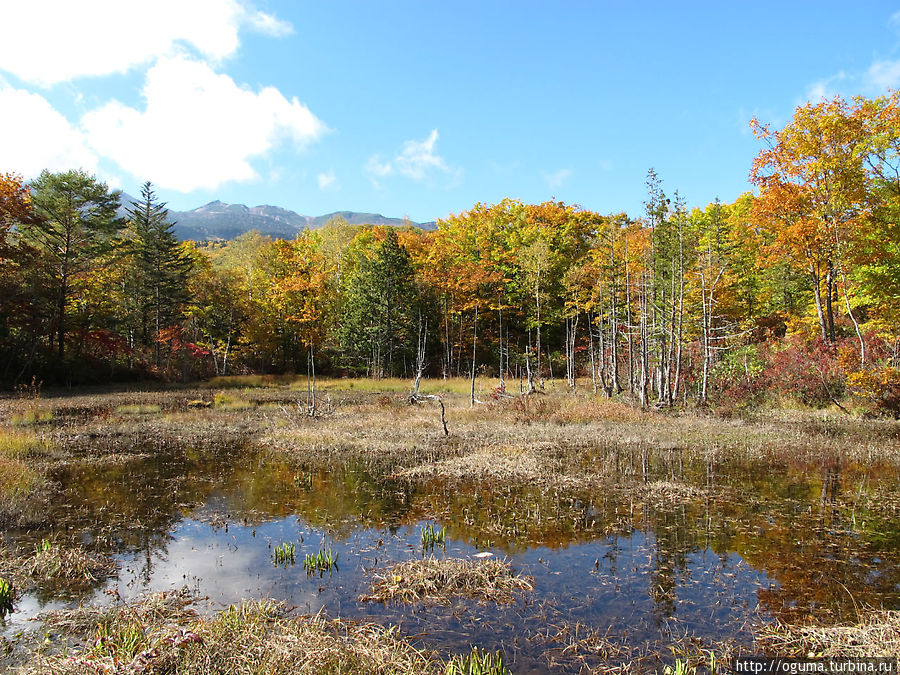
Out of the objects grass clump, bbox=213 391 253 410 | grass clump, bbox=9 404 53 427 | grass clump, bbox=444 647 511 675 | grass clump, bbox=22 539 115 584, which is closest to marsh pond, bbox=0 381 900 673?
grass clump, bbox=22 539 115 584

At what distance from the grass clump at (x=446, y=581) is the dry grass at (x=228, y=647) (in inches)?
36.0

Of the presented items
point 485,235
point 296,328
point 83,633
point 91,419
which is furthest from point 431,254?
point 83,633

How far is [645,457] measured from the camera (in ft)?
49.0

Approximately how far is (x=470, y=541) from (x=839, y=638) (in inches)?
192

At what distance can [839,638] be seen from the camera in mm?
5336

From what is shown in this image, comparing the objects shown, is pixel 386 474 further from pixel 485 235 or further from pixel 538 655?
pixel 485 235

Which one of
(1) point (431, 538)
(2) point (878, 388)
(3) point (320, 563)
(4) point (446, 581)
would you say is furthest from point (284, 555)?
(2) point (878, 388)

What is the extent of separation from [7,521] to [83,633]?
5.10m

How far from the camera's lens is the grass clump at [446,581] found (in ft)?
21.7

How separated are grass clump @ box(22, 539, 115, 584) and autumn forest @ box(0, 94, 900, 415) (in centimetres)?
2096

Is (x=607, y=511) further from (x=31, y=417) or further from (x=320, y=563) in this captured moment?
(x=31, y=417)

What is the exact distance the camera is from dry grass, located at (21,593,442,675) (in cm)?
459

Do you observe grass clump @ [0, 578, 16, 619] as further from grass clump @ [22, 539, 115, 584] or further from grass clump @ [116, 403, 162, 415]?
grass clump @ [116, 403, 162, 415]

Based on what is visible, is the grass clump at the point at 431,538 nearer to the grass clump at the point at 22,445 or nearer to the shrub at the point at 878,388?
the grass clump at the point at 22,445
